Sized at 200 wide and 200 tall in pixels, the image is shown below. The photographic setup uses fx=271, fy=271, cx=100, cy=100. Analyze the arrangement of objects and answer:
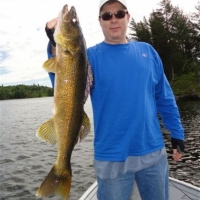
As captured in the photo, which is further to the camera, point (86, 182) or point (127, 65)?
point (86, 182)

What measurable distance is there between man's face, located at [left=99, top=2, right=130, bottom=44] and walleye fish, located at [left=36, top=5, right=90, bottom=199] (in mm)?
373

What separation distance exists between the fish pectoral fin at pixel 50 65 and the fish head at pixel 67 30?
0.18 m

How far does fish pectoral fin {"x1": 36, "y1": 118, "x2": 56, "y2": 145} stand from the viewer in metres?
2.87

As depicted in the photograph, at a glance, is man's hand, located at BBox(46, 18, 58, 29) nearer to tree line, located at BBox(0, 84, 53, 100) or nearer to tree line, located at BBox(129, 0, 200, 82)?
tree line, located at BBox(129, 0, 200, 82)

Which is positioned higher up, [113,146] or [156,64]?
[156,64]

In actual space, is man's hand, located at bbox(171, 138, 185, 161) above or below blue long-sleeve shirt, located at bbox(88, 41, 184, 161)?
below

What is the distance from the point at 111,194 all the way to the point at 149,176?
0.50 meters

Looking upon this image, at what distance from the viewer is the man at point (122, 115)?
2891 mm

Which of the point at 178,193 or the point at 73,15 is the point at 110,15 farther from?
the point at 178,193

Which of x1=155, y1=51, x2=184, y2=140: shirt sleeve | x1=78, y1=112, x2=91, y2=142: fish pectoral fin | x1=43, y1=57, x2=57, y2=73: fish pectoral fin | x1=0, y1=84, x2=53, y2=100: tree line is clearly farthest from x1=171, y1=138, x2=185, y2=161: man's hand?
x1=0, y1=84, x2=53, y2=100: tree line

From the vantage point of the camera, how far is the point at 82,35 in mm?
2877

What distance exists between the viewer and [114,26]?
306 centimetres

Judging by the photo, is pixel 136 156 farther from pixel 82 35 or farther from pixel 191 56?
pixel 191 56

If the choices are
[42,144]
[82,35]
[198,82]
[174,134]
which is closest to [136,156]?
[174,134]
